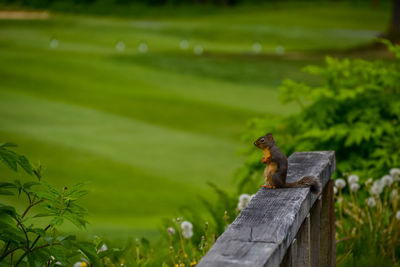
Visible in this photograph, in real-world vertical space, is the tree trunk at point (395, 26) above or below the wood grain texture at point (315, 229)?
below

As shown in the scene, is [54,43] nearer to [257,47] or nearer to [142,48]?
[142,48]

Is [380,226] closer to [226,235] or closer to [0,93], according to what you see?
[226,235]

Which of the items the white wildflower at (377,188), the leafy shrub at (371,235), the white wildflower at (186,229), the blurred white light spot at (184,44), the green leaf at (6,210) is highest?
the green leaf at (6,210)

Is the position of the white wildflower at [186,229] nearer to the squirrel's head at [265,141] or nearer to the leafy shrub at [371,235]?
the leafy shrub at [371,235]

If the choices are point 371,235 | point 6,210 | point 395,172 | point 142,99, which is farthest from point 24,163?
point 142,99

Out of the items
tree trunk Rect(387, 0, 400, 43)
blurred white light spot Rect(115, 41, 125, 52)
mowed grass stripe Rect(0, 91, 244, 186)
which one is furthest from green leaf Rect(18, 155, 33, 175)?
tree trunk Rect(387, 0, 400, 43)

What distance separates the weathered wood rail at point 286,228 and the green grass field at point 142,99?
732 millimetres

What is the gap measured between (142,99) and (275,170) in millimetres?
11151

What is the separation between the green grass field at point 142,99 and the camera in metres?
8.27

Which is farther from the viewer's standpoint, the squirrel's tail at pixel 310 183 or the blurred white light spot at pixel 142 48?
the blurred white light spot at pixel 142 48

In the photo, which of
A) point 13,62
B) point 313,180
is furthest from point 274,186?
point 13,62

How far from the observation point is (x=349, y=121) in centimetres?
580

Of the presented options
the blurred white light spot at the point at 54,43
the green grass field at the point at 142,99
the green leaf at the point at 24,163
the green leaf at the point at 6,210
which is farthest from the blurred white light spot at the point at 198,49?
the green leaf at the point at 6,210

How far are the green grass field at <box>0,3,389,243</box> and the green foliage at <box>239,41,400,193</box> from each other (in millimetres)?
489
